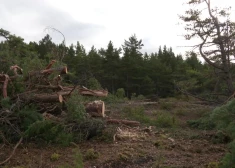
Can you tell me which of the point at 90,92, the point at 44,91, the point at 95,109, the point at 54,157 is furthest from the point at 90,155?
the point at 90,92

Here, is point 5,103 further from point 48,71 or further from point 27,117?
point 48,71

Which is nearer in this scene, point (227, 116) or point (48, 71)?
point (227, 116)

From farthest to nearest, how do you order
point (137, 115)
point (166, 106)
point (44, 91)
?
point (166, 106) → point (137, 115) → point (44, 91)

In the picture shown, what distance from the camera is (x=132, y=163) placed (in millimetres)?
5746

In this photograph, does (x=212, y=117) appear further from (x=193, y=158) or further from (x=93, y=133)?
(x=93, y=133)

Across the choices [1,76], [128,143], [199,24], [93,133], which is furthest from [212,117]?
[199,24]

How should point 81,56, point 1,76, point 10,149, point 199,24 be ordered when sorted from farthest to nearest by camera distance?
point 81,56 → point 199,24 → point 1,76 → point 10,149

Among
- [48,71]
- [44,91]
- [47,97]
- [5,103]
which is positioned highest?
[48,71]

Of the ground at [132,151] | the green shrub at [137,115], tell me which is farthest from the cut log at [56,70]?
the green shrub at [137,115]

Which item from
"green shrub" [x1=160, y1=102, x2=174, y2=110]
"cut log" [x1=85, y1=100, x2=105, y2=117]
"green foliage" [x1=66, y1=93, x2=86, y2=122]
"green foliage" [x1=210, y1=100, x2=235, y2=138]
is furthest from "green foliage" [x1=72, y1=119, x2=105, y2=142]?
"green shrub" [x1=160, y1=102, x2=174, y2=110]

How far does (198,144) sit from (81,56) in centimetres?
2475

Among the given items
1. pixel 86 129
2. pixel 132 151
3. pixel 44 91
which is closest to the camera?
pixel 132 151

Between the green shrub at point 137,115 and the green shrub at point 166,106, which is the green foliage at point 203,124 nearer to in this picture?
the green shrub at point 137,115

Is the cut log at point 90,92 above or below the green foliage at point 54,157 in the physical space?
above
